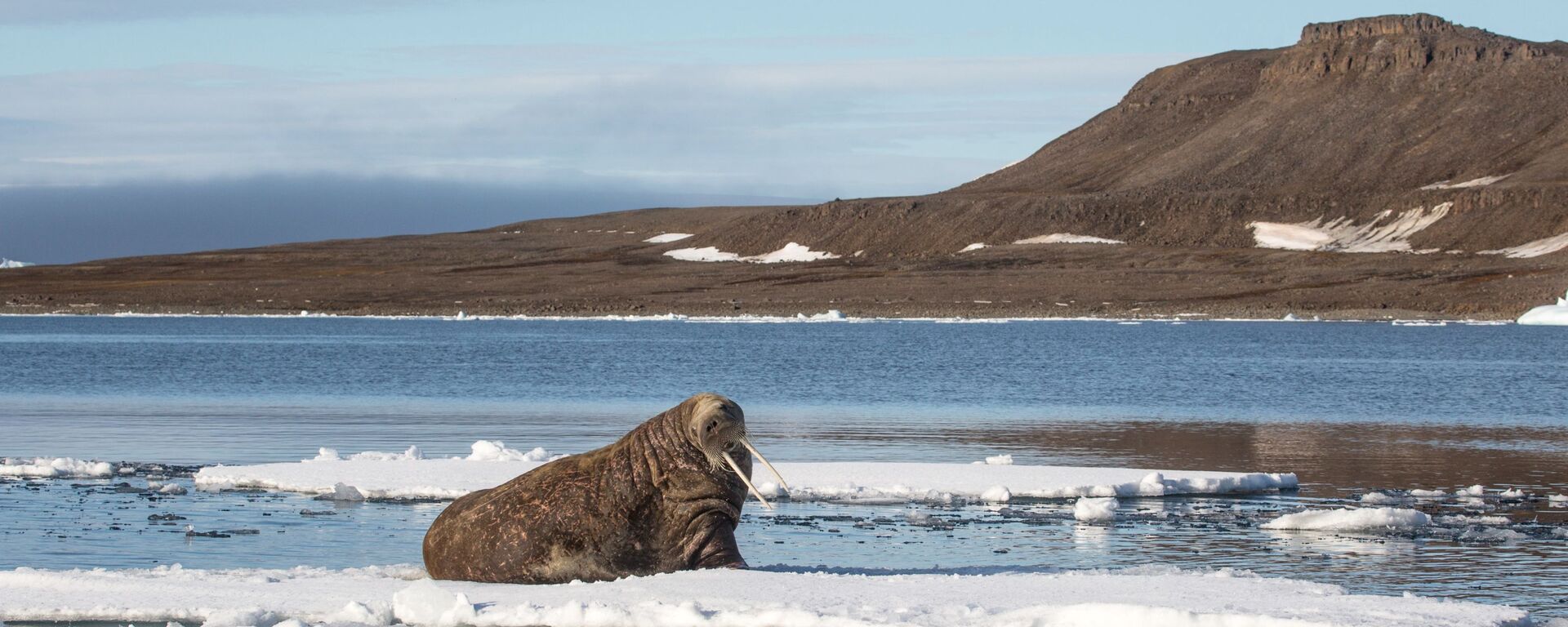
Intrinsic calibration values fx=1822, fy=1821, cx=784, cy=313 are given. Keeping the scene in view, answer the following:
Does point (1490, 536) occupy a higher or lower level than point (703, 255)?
lower

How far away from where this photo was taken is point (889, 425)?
26578 mm

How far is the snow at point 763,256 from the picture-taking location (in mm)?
130875

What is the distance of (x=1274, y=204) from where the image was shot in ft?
424

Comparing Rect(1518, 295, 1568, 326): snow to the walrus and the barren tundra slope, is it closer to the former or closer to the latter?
the barren tundra slope

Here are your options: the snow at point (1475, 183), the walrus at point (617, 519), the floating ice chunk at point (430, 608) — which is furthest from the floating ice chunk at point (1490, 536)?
the snow at point (1475, 183)

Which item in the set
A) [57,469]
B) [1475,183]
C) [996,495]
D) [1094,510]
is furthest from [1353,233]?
[57,469]

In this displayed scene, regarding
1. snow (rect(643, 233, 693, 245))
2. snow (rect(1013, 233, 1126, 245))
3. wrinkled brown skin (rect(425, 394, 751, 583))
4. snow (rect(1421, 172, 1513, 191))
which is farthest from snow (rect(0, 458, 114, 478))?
snow (rect(643, 233, 693, 245))

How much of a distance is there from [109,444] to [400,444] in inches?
135

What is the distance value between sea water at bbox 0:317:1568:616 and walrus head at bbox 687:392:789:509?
4.30 ft

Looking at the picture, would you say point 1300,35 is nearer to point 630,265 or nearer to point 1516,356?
point 630,265

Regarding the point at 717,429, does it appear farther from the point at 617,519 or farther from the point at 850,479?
the point at 850,479

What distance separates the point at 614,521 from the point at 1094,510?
5208 millimetres

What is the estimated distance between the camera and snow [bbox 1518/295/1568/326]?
70750 millimetres

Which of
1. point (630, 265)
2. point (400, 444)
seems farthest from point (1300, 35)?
point (400, 444)
